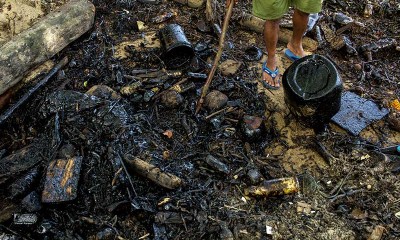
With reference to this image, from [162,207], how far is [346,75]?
2735 mm

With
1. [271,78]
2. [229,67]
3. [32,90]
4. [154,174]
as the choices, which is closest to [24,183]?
[154,174]

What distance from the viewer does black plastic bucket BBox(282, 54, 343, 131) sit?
3471mm

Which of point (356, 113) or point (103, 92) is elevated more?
point (103, 92)

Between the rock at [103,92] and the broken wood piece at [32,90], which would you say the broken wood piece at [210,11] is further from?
the broken wood piece at [32,90]

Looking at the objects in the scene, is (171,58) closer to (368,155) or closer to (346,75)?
(346,75)

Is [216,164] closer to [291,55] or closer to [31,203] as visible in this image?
[31,203]

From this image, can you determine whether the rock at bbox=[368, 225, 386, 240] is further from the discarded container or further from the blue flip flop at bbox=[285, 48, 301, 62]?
the blue flip flop at bbox=[285, 48, 301, 62]

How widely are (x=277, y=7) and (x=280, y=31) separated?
3.82 ft

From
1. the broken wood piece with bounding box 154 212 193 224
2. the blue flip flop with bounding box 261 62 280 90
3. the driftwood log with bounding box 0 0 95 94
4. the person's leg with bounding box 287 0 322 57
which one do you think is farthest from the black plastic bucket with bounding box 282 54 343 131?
the driftwood log with bounding box 0 0 95 94

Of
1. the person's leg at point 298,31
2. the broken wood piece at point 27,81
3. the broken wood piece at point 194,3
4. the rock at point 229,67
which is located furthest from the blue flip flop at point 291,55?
the broken wood piece at point 27,81

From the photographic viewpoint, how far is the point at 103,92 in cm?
402

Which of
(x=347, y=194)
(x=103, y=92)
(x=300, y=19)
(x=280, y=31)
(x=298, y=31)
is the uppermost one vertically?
(x=300, y=19)

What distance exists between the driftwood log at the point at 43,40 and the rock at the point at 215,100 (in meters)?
1.95

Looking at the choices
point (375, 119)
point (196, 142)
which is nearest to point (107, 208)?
point (196, 142)
